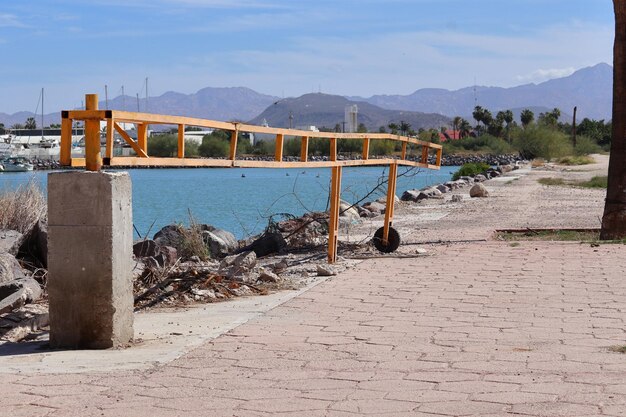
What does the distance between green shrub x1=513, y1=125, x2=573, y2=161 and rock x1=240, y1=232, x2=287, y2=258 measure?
79.2 metres

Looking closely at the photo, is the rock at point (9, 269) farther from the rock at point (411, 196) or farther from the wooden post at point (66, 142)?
the rock at point (411, 196)

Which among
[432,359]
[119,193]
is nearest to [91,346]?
[119,193]

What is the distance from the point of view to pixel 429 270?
1221 centimetres

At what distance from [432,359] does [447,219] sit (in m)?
15.7

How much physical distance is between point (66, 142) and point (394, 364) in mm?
2793

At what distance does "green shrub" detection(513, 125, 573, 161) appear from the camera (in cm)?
9288

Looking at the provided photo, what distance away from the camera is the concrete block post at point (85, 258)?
7.43 m

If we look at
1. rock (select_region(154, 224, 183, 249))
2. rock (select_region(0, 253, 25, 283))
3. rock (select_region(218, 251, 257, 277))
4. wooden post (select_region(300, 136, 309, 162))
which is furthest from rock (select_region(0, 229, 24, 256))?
wooden post (select_region(300, 136, 309, 162))

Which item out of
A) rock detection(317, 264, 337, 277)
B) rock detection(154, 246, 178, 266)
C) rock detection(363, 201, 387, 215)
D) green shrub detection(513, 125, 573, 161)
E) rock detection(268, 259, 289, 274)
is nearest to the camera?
rock detection(317, 264, 337, 277)

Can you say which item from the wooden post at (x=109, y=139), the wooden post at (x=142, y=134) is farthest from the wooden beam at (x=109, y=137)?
the wooden post at (x=142, y=134)

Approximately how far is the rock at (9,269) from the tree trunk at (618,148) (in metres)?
8.47

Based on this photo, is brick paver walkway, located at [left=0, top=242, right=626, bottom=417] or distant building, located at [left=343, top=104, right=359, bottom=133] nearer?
brick paver walkway, located at [left=0, top=242, right=626, bottom=417]

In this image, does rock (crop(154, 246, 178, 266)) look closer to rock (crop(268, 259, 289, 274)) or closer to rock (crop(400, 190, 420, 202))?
rock (crop(268, 259, 289, 274))

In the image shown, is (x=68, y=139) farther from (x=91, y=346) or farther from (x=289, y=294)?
(x=289, y=294)
